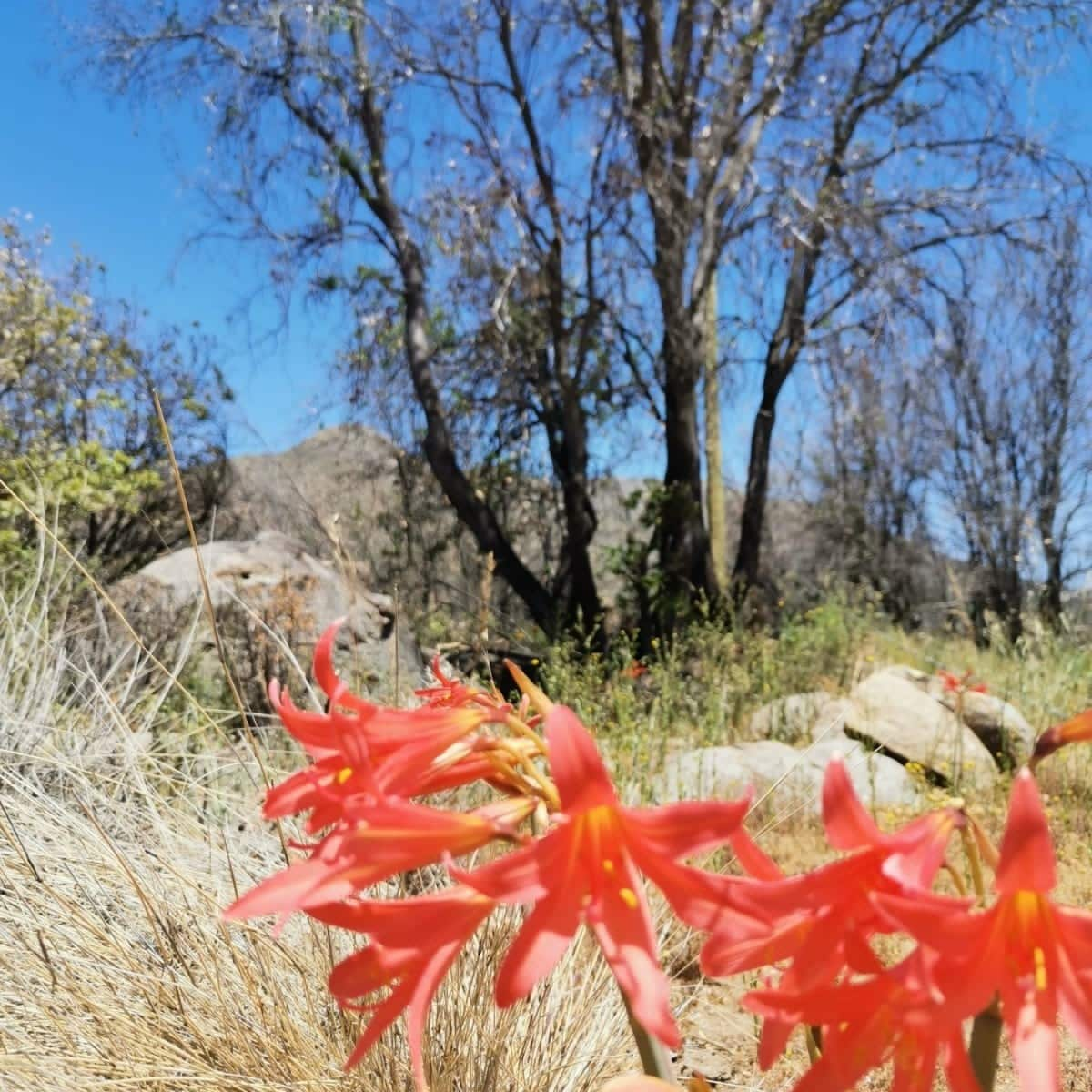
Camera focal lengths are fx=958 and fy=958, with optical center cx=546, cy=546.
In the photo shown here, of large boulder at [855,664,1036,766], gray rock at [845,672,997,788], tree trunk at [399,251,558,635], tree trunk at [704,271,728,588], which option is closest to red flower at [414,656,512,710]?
gray rock at [845,672,997,788]

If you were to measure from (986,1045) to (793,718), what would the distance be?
5695 mm

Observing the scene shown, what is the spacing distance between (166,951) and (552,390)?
8579mm

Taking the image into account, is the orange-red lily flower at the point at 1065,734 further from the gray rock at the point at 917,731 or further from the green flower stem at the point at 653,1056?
the gray rock at the point at 917,731

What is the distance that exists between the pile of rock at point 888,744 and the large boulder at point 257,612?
1.72 meters

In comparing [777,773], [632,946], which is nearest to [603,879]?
[632,946]

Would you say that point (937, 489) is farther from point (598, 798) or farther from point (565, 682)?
point (598, 798)

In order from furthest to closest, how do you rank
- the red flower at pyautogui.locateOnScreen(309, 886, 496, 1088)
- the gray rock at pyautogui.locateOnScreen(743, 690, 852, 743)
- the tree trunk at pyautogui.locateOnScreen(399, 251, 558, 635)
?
the tree trunk at pyautogui.locateOnScreen(399, 251, 558, 635), the gray rock at pyautogui.locateOnScreen(743, 690, 852, 743), the red flower at pyautogui.locateOnScreen(309, 886, 496, 1088)

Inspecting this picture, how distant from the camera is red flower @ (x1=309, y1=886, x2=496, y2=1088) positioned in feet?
1.98

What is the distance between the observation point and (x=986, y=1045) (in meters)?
0.60

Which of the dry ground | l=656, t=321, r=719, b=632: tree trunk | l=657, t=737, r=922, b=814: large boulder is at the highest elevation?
l=656, t=321, r=719, b=632: tree trunk

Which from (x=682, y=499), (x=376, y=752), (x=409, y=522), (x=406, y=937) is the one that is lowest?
(x=406, y=937)

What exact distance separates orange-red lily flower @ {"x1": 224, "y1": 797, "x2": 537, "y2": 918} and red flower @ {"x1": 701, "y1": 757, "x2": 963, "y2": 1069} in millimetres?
150

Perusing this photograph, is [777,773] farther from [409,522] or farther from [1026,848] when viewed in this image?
[409,522]

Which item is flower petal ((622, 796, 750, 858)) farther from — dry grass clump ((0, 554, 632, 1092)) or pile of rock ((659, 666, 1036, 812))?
pile of rock ((659, 666, 1036, 812))
